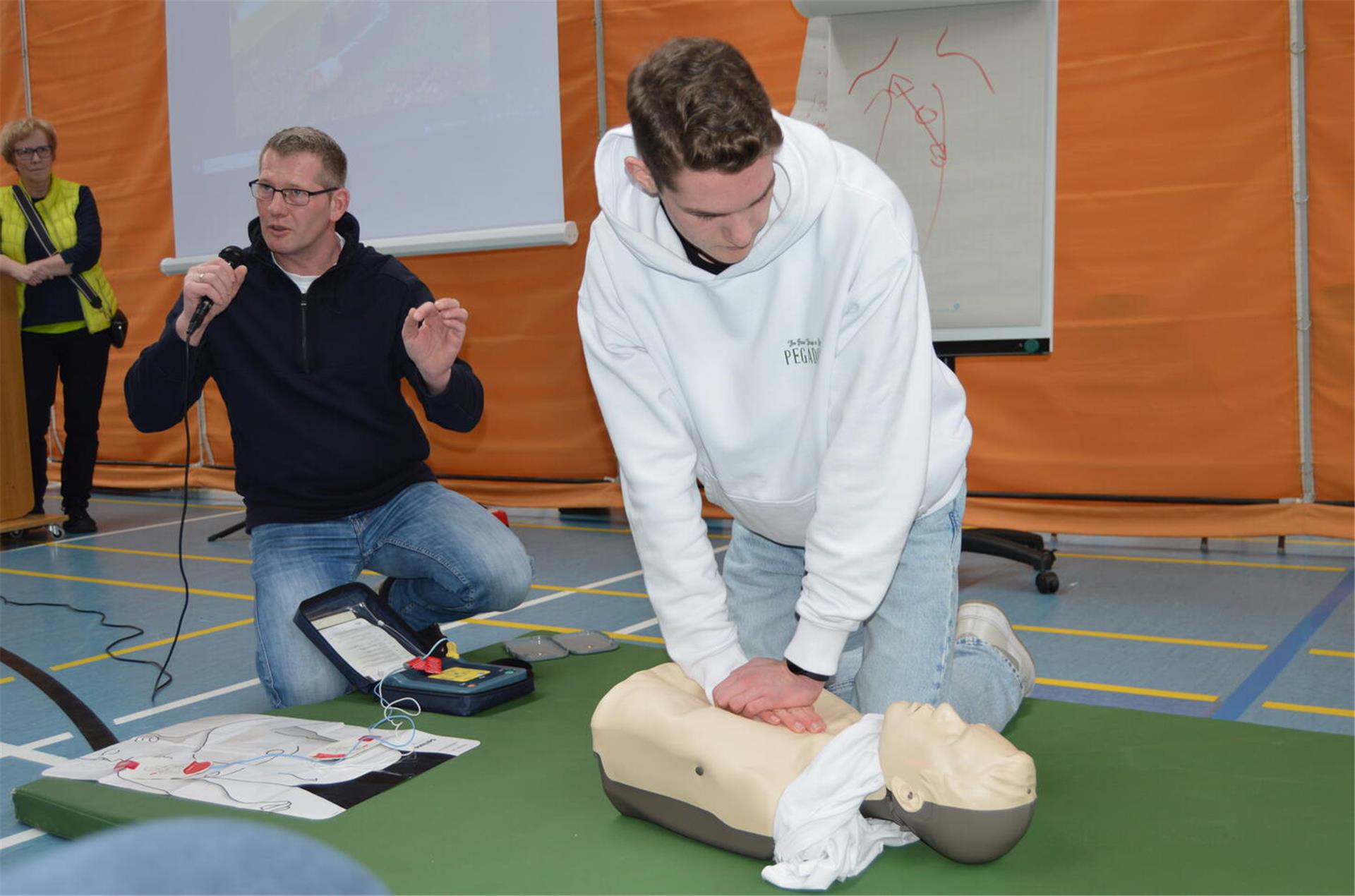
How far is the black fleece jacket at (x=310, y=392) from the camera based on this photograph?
2580mm

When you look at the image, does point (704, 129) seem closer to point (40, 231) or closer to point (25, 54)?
point (40, 231)

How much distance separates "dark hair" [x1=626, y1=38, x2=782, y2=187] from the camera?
1.34 metres

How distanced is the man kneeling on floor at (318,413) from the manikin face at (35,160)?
2.78 m

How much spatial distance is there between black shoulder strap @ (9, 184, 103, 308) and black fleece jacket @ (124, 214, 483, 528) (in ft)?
9.09

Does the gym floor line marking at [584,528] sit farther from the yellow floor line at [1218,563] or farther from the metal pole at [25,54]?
the metal pole at [25,54]

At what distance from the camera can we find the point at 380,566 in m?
2.69

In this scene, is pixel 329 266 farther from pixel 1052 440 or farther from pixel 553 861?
pixel 1052 440

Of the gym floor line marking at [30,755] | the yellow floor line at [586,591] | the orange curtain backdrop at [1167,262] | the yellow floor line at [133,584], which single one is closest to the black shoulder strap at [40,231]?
the yellow floor line at [133,584]

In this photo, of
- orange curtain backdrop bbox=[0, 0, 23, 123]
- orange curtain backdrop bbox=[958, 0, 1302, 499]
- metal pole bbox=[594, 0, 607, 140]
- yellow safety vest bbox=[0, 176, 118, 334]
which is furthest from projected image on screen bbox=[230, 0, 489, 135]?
orange curtain backdrop bbox=[958, 0, 1302, 499]

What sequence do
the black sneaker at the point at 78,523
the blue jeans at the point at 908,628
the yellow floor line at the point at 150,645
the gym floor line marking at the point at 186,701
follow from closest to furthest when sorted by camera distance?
the blue jeans at the point at 908,628 < the gym floor line marking at the point at 186,701 < the yellow floor line at the point at 150,645 < the black sneaker at the point at 78,523

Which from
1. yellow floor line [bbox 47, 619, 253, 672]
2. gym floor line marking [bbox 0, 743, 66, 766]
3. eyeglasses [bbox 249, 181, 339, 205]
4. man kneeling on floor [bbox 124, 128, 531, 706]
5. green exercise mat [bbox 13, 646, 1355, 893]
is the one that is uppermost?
eyeglasses [bbox 249, 181, 339, 205]

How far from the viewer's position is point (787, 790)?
157 centimetres

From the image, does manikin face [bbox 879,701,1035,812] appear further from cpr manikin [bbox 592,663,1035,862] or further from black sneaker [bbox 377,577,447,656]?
black sneaker [bbox 377,577,447,656]

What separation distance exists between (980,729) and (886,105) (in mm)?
2595
